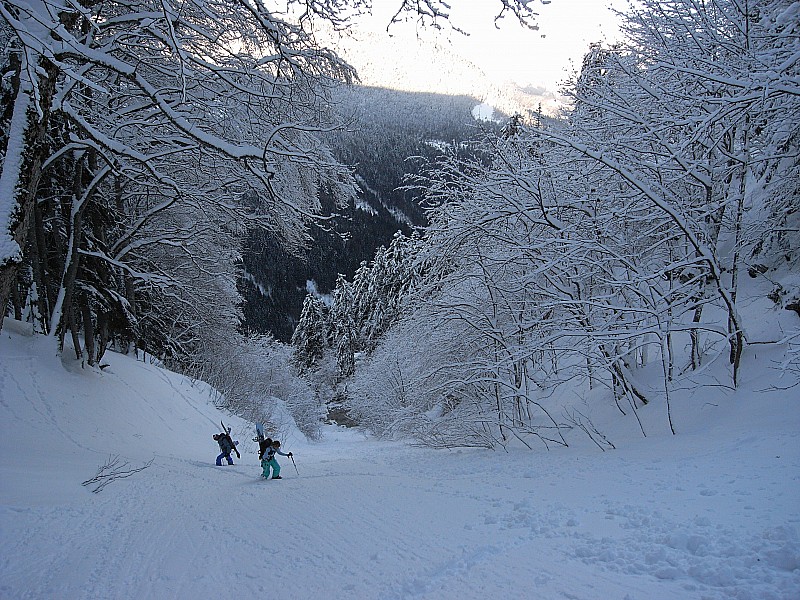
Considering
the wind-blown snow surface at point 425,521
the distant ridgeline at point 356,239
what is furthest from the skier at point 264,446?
the distant ridgeline at point 356,239

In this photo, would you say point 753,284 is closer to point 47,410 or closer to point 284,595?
point 284,595

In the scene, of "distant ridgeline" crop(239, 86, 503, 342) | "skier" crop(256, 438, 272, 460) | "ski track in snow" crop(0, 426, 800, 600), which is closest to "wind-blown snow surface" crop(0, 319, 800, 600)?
"ski track in snow" crop(0, 426, 800, 600)

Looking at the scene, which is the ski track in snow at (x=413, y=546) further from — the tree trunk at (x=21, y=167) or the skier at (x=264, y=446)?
the skier at (x=264, y=446)

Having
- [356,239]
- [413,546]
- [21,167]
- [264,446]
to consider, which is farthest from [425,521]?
[356,239]

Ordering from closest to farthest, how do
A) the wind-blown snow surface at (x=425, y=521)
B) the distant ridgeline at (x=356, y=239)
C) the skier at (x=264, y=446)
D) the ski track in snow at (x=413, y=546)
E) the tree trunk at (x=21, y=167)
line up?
1. the ski track in snow at (x=413, y=546)
2. the wind-blown snow surface at (x=425, y=521)
3. the tree trunk at (x=21, y=167)
4. the skier at (x=264, y=446)
5. the distant ridgeline at (x=356, y=239)

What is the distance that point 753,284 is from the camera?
1038cm

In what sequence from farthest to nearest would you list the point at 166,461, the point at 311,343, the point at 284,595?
the point at 311,343, the point at 166,461, the point at 284,595

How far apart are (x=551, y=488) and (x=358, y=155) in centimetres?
10861

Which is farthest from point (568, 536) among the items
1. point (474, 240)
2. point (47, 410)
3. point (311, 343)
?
point (311, 343)

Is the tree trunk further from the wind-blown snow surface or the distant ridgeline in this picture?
the distant ridgeline

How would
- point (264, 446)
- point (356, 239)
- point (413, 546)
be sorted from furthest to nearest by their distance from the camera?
point (356, 239)
point (264, 446)
point (413, 546)

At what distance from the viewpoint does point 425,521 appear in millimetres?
5020

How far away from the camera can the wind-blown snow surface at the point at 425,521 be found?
3.26 metres

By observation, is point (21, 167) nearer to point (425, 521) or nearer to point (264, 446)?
point (425, 521)
